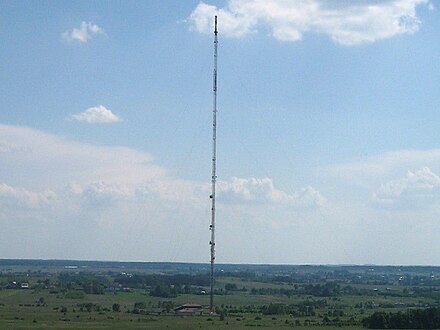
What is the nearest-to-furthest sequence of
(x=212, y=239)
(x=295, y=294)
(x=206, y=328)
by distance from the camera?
(x=212, y=239) < (x=206, y=328) < (x=295, y=294)

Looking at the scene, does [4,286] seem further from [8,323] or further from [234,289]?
[8,323]

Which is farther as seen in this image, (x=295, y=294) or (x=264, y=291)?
(x=264, y=291)

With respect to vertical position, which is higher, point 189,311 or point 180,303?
point 180,303

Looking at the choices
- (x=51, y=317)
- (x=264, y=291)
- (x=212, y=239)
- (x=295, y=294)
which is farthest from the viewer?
(x=264, y=291)

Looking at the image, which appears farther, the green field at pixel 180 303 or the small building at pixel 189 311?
the small building at pixel 189 311

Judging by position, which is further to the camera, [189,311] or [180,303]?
[180,303]

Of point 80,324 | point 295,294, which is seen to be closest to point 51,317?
point 80,324

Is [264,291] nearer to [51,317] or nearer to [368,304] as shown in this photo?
[368,304]

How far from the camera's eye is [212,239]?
5847 cm

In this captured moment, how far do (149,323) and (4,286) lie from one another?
76.5 metres

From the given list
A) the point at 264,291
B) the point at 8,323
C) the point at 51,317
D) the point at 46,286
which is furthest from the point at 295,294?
the point at 8,323

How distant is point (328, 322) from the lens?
270 feet

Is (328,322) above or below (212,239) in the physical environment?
below

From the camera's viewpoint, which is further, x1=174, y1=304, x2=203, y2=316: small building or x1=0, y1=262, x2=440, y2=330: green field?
x1=174, y1=304, x2=203, y2=316: small building
